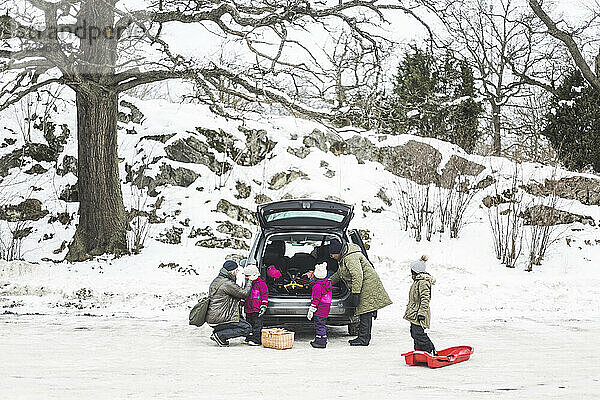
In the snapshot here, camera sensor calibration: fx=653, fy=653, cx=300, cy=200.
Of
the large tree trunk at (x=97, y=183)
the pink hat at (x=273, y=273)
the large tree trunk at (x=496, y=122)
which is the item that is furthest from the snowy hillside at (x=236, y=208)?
the large tree trunk at (x=496, y=122)

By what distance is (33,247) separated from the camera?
51.6 ft

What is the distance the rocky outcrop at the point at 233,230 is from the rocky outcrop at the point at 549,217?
6.80m

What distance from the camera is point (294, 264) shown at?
31.9ft

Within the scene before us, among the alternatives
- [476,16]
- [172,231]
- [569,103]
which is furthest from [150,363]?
[476,16]

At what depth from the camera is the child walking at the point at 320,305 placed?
7.89 meters

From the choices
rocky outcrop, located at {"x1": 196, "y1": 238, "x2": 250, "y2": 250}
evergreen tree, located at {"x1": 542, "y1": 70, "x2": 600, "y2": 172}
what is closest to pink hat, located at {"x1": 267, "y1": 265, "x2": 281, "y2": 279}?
rocky outcrop, located at {"x1": 196, "y1": 238, "x2": 250, "y2": 250}

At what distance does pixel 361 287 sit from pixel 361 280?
0.09 m

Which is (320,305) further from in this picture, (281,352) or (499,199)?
(499,199)

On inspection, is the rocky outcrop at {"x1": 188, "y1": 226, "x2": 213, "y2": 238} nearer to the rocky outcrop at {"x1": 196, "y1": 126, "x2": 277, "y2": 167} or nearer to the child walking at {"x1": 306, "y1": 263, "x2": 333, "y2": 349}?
the rocky outcrop at {"x1": 196, "y1": 126, "x2": 277, "y2": 167}

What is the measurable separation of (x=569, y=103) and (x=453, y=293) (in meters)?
11.6

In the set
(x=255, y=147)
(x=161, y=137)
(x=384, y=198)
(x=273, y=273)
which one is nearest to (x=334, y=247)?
(x=273, y=273)

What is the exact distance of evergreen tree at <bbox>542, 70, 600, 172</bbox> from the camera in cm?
1992

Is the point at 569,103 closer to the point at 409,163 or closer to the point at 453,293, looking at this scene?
the point at 409,163

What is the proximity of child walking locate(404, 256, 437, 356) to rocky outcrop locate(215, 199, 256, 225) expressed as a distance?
393 inches
